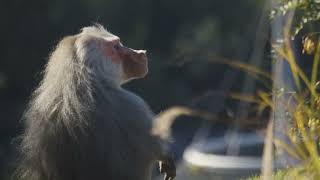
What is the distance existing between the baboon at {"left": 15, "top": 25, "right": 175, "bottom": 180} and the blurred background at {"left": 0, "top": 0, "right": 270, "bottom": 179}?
424 inches

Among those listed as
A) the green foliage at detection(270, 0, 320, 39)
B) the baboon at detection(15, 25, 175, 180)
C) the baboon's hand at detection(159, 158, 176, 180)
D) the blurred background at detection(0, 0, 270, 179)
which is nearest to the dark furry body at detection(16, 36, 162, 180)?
the baboon at detection(15, 25, 175, 180)

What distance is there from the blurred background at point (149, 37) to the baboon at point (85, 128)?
10758 millimetres

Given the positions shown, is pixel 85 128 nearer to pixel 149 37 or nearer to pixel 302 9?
pixel 302 9

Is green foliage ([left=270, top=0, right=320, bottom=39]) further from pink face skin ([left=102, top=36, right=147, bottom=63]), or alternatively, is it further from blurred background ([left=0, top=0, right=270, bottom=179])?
blurred background ([left=0, top=0, right=270, bottom=179])

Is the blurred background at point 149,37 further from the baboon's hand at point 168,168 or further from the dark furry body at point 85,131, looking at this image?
the dark furry body at point 85,131

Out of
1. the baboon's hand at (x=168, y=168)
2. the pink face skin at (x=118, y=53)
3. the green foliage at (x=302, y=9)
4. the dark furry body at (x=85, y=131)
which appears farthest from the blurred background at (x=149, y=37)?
the green foliage at (x=302, y=9)

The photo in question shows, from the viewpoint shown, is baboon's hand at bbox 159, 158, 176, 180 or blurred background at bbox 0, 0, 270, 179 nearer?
baboon's hand at bbox 159, 158, 176, 180

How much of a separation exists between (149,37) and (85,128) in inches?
513

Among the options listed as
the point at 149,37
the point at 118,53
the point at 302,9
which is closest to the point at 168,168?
the point at 118,53

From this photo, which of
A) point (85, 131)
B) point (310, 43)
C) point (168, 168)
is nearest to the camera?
point (310, 43)

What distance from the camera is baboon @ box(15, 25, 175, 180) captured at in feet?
17.8

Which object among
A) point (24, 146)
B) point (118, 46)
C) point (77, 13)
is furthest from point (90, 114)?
point (77, 13)

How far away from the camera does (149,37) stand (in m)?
18.4

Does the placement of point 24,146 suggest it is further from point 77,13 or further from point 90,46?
point 77,13
